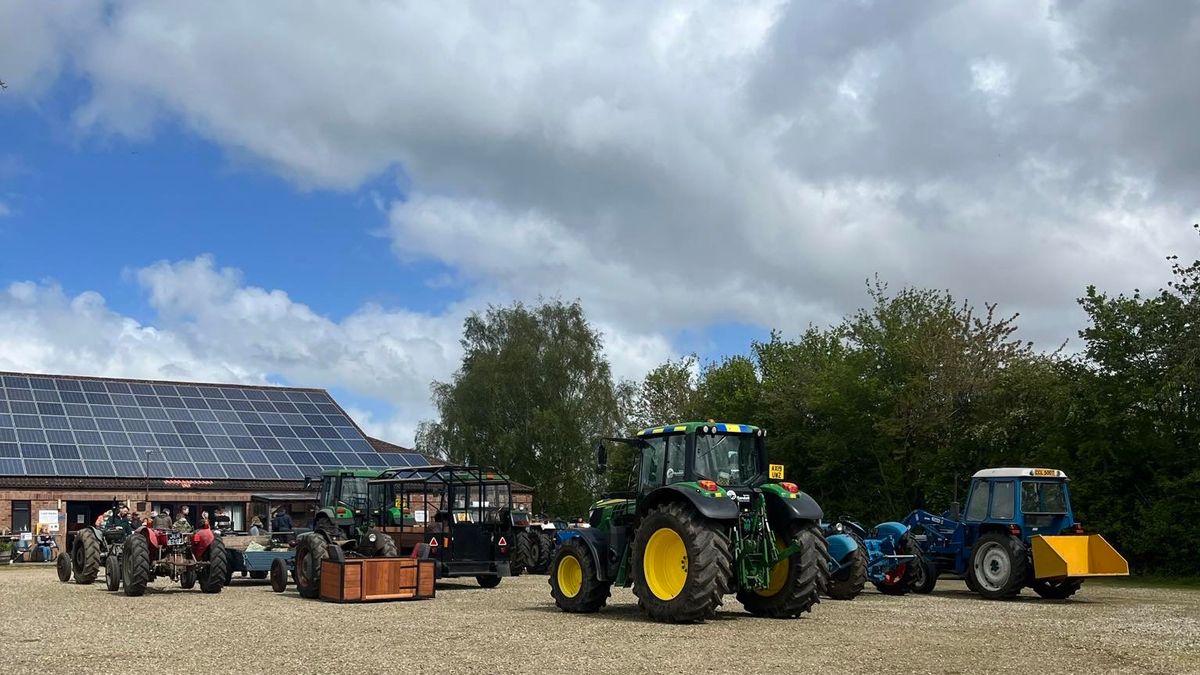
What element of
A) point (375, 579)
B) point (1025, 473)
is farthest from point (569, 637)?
point (1025, 473)

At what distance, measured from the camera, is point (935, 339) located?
3169cm

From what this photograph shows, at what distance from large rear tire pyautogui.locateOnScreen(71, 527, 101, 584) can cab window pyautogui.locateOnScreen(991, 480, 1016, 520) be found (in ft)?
52.4

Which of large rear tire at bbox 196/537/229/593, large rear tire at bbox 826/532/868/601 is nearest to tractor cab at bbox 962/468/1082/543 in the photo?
large rear tire at bbox 826/532/868/601

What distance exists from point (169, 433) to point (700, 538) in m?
33.3

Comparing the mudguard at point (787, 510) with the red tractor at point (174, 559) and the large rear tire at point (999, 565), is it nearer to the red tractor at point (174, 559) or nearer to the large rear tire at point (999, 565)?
the large rear tire at point (999, 565)

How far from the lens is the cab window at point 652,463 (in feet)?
49.5

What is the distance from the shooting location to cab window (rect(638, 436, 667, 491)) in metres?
15.1

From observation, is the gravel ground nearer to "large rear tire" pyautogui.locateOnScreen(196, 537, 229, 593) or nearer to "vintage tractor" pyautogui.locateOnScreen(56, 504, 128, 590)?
"large rear tire" pyautogui.locateOnScreen(196, 537, 229, 593)

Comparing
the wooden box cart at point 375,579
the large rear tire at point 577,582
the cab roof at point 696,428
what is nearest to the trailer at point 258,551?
the wooden box cart at point 375,579

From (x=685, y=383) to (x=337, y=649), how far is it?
144ft

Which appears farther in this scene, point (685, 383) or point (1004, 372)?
point (685, 383)

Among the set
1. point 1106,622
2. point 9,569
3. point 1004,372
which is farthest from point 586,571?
point 9,569

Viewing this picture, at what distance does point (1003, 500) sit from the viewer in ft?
65.1

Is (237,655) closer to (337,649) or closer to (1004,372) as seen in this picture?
(337,649)
